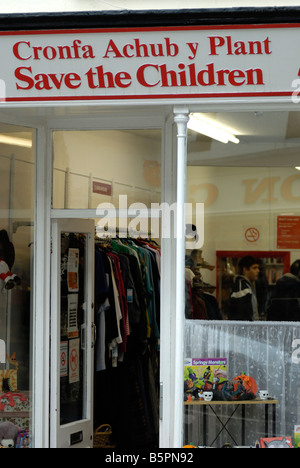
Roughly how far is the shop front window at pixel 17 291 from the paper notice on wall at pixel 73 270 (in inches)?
17.6

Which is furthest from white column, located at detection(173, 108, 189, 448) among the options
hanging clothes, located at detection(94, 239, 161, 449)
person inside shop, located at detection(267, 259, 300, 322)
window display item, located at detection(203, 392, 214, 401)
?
hanging clothes, located at detection(94, 239, 161, 449)

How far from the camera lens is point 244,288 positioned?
259 inches

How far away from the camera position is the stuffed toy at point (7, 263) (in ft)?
23.6

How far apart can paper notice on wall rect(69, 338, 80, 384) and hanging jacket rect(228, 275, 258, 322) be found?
Result: 1.76m

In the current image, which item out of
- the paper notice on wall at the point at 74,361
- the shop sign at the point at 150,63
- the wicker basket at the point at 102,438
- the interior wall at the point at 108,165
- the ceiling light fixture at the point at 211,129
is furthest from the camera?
the wicker basket at the point at 102,438

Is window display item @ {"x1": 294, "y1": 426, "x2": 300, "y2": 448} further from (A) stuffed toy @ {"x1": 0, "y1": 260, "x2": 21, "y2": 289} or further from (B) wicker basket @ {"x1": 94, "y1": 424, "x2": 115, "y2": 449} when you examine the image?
(A) stuffed toy @ {"x1": 0, "y1": 260, "x2": 21, "y2": 289}

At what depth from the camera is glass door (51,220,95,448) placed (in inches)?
284

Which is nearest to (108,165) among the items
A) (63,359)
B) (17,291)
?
(17,291)

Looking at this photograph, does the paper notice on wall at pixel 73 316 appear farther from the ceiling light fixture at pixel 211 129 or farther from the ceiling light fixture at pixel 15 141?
the ceiling light fixture at pixel 211 129

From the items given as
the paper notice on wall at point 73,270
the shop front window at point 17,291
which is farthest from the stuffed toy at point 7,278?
the paper notice on wall at point 73,270

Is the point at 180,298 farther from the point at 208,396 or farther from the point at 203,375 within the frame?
the point at 208,396

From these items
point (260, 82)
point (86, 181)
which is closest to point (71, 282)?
point (86, 181)

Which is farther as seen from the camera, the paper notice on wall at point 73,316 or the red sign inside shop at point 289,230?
the paper notice on wall at point 73,316

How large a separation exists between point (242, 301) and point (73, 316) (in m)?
1.80
